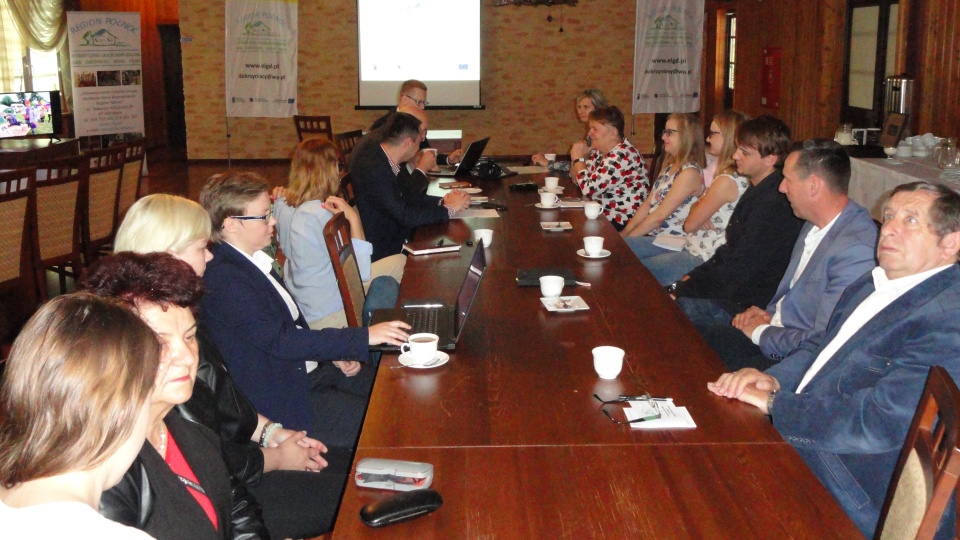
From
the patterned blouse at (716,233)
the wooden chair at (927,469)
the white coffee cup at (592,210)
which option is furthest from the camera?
the white coffee cup at (592,210)

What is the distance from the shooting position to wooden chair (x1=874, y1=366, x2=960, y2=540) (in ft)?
4.99

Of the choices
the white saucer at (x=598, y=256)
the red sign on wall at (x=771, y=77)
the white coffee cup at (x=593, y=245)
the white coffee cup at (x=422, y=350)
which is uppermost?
the red sign on wall at (x=771, y=77)

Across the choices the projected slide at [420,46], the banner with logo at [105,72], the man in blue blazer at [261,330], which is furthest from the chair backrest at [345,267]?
the projected slide at [420,46]

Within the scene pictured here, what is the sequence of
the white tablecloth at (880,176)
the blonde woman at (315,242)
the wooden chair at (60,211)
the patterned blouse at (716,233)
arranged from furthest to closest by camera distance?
the white tablecloth at (880,176)
the wooden chair at (60,211)
the patterned blouse at (716,233)
the blonde woman at (315,242)

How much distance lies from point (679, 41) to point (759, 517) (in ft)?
28.3

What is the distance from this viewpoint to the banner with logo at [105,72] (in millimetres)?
9938

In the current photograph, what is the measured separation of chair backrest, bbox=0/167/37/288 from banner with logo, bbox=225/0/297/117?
551 centimetres

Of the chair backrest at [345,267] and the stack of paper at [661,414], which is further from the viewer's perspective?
the chair backrest at [345,267]

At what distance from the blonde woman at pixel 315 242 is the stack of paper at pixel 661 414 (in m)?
1.69

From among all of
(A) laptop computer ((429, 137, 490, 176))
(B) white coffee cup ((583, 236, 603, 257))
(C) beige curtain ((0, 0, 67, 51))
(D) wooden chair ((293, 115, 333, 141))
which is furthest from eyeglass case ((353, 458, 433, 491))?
(C) beige curtain ((0, 0, 67, 51))

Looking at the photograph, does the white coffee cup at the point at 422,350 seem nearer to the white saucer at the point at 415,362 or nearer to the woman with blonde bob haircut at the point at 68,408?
the white saucer at the point at 415,362

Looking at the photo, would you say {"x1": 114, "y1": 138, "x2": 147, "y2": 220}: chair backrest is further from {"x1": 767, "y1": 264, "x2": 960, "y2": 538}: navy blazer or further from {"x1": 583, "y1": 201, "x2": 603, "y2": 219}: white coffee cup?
{"x1": 767, "y1": 264, "x2": 960, "y2": 538}: navy blazer

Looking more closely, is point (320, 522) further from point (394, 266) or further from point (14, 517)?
point (394, 266)

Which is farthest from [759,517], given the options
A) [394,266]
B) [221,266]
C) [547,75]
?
[547,75]
